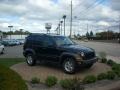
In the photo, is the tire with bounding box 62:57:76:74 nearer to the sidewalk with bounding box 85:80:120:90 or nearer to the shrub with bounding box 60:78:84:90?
the sidewalk with bounding box 85:80:120:90

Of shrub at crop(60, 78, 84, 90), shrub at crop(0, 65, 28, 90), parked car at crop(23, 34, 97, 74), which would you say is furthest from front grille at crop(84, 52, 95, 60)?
shrub at crop(0, 65, 28, 90)

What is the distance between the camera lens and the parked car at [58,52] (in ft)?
46.5

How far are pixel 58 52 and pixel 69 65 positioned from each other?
996 millimetres

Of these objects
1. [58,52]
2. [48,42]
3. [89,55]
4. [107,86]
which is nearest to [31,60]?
[48,42]

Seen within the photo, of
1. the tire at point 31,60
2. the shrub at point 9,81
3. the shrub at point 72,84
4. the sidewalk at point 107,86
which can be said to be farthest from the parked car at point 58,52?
the shrub at point 9,81

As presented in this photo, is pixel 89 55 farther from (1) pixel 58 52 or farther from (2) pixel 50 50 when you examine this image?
(2) pixel 50 50

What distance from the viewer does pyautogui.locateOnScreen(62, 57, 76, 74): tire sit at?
14250 mm

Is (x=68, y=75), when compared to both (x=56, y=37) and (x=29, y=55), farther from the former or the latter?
(x=29, y=55)

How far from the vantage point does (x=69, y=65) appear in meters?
14.4

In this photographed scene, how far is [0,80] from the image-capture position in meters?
5.84

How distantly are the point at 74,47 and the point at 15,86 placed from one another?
357 inches

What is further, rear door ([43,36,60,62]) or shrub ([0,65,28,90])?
rear door ([43,36,60,62])

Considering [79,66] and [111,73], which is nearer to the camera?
[111,73]

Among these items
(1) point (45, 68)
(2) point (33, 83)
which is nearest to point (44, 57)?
(1) point (45, 68)
